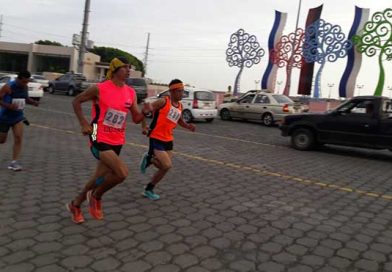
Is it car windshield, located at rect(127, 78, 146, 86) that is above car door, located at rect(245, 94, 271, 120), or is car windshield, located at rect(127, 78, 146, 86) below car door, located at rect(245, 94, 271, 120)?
above

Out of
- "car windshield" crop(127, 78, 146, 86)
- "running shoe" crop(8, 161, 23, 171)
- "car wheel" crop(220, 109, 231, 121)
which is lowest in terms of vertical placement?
"running shoe" crop(8, 161, 23, 171)

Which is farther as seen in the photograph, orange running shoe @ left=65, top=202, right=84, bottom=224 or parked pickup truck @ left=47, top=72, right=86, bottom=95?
parked pickup truck @ left=47, top=72, right=86, bottom=95

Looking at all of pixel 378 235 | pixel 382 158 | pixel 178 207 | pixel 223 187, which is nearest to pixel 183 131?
pixel 382 158

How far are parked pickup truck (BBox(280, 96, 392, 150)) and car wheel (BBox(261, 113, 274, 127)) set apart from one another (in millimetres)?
7094

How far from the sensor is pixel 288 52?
1367 inches

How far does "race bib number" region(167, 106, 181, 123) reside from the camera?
604cm

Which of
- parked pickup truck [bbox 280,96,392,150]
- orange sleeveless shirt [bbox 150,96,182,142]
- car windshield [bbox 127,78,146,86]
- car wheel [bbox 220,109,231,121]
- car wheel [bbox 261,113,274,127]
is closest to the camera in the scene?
orange sleeveless shirt [bbox 150,96,182,142]

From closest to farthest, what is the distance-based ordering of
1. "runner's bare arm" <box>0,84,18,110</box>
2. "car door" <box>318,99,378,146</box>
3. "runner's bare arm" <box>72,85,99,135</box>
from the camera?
"runner's bare arm" <box>72,85,99,135</box> < "runner's bare arm" <box>0,84,18,110</box> < "car door" <box>318,99,378,146</box>

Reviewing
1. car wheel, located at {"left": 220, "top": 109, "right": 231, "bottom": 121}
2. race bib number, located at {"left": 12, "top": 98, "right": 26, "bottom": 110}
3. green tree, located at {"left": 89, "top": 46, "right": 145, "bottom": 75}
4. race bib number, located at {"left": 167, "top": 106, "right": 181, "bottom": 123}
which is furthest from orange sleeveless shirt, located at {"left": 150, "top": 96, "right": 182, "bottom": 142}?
green tree, located at {"left": 89, "top": 46, "right": 145, "bottom": 75}

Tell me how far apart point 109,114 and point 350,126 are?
868 centimetres

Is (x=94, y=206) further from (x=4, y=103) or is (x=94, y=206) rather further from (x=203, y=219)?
(x=4, y=103)

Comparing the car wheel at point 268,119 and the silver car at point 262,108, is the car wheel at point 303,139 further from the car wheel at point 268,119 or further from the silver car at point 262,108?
the car wheel at point 268,119

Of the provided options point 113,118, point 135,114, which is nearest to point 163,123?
point 135,114

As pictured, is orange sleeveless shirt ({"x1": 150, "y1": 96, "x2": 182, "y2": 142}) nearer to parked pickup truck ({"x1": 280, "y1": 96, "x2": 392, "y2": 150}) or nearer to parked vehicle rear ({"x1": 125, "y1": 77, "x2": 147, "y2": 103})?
parked pickup truck ({"x1": 280, "y1": 96, "x2": 392, "y2": 150})
